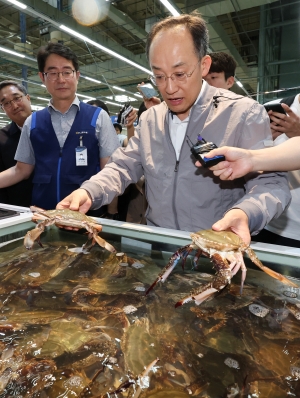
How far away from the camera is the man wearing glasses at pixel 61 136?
232 centimetres

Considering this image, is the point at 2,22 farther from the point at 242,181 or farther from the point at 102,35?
the point at 242,181

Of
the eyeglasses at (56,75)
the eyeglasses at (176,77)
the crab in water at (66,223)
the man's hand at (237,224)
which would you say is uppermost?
the eyeglasses at (56,75)

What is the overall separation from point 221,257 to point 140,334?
0.39 meters

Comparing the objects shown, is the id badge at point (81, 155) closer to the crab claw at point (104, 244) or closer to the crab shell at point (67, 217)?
the crab shell at point (67, 217)

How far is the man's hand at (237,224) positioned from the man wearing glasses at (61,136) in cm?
146

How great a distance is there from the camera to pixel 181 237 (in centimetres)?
131

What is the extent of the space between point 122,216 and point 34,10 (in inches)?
220

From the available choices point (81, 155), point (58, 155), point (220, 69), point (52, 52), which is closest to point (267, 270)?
point (81, 155)

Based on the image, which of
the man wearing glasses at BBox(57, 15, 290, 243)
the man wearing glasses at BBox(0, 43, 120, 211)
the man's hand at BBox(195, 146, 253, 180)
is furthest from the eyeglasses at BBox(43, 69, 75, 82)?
the man's hand at BBox(195, 146, 253, 180)

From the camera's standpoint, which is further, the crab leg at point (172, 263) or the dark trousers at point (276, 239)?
the dark trousers at point (276, 239)

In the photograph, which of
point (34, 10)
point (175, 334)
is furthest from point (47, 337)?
point (34, 10)

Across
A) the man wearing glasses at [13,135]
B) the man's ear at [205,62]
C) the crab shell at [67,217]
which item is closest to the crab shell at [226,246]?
the crab shell at [67,217]

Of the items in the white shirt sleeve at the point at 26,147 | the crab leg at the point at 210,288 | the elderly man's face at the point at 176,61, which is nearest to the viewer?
the crab leg at the point at 210,288

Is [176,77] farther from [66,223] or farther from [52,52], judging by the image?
[52,52]
